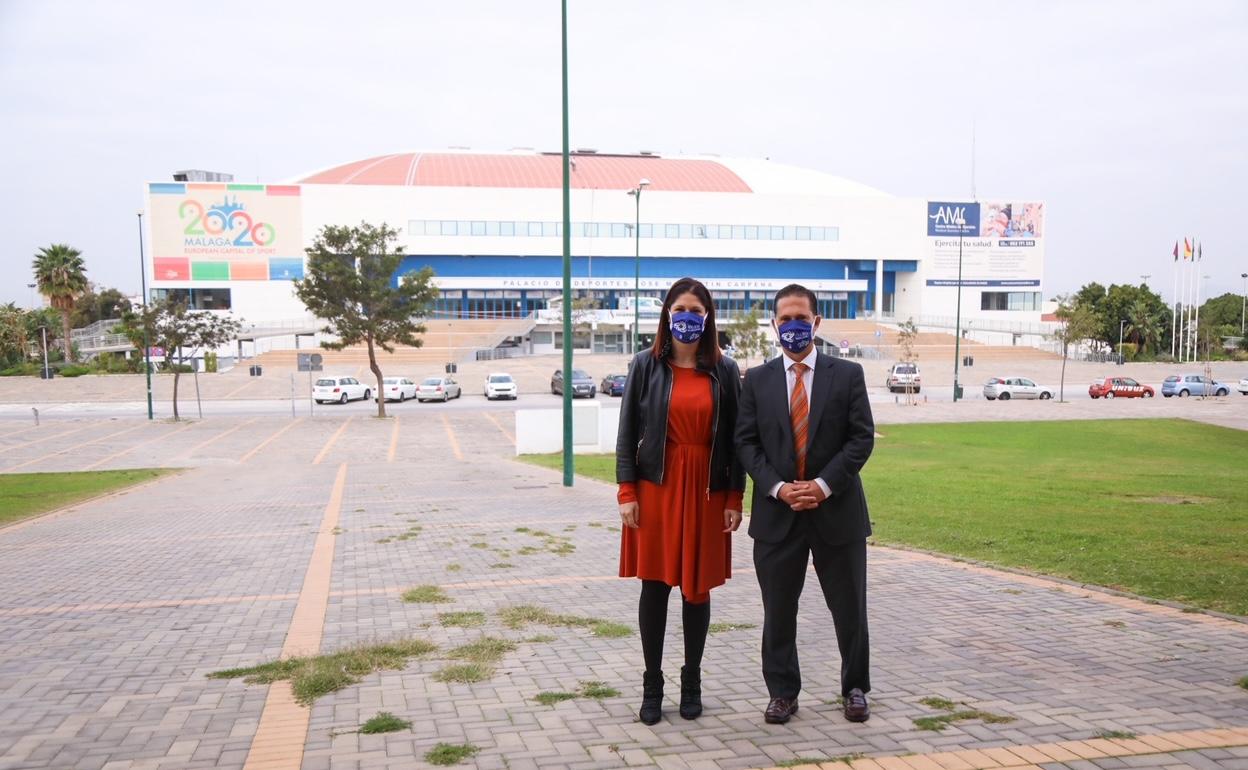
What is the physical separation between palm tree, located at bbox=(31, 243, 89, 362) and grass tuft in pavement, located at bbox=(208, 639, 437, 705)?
62710mm

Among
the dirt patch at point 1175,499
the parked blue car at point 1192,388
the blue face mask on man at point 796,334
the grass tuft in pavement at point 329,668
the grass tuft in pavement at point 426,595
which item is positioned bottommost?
the parked blue car at point 1192,388

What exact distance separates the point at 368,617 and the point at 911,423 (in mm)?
24894

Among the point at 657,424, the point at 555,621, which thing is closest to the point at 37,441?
the point at 555,621

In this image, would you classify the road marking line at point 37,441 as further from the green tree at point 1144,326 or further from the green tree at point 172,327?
the green tree at point 1144,326

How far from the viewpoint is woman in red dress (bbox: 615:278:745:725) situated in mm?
3902

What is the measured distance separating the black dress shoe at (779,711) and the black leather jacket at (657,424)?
995 mm

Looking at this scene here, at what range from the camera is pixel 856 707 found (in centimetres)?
392

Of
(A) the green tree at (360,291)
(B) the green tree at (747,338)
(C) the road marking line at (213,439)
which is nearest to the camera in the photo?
(C) the road marking line at (213,439)

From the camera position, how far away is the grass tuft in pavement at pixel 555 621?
5.46 m

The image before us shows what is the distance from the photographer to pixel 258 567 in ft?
25.8

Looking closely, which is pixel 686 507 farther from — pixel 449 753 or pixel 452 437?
pixel 452 437

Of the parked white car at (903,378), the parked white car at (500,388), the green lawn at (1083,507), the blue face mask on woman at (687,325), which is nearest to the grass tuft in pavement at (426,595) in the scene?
the blue face mask on woman at (687,325)

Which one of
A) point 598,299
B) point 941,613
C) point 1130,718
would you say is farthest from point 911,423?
point 598,299

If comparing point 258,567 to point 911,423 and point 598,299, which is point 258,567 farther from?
point 598,299
